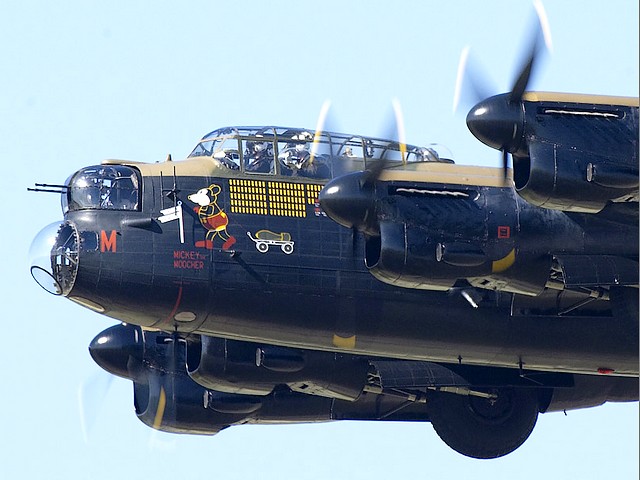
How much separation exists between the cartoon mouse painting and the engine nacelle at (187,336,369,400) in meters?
2.35

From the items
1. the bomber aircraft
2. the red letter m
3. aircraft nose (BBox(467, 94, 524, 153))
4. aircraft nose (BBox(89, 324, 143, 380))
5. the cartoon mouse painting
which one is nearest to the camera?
aircraft nose (BBox(467, 94, 524, 153))

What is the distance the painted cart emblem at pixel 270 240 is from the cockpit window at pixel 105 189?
92.0 inches

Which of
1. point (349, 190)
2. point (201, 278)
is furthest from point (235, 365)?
point (349, 190)

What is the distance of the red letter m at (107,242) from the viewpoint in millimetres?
35156

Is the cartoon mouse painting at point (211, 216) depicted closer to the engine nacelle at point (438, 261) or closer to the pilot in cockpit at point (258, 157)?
the pilot in cockpit at point (258, 157)

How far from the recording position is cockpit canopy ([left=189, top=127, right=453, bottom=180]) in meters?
36.6

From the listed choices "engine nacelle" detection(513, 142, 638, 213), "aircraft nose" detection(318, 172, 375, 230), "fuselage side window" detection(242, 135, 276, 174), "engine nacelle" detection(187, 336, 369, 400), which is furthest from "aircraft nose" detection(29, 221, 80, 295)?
"engine nacelle" detection(513, 142, 638, 213)

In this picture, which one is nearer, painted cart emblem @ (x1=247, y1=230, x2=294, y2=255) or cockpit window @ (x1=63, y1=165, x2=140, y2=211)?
cockpit window @ (x1=63, y1=165, x2=140, y2=211)

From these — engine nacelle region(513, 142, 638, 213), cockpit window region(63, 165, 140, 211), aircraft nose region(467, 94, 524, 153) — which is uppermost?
aircraft nose region(467, 94, 524, 153)

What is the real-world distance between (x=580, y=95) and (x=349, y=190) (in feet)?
14.6

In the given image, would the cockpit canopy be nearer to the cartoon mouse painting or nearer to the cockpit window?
the cartoon mouse painting

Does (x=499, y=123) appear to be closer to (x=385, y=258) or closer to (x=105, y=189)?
(x=385, y=258)

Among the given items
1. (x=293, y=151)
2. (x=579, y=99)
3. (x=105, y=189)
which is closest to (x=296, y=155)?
(x=293, y=151)

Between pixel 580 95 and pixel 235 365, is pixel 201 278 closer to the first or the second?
pixel 235 365
